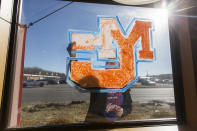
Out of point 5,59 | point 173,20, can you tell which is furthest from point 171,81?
point 5,59

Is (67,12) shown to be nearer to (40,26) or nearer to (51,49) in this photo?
(40,26)

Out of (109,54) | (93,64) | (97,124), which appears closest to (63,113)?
(97,124)

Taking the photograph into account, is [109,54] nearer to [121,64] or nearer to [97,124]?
[121,64]

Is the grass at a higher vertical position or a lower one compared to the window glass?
lower

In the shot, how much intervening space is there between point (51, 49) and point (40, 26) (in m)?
0.26

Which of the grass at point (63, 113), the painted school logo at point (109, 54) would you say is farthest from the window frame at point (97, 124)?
the painted school logo at point (109, 54)

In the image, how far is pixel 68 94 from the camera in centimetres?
121

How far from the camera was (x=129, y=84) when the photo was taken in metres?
1.30

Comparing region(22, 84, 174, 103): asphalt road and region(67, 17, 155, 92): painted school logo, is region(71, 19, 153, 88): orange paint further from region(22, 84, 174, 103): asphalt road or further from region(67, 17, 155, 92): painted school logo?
region(22, 84, 174, 103): asphalt road

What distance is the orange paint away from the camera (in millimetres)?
1259

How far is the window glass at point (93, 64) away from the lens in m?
1.18

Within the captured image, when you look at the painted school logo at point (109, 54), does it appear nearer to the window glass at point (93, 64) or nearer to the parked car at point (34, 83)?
the window glass at point (93, 64)

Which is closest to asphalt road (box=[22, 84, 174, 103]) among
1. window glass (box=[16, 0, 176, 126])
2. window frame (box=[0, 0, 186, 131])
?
window glass (box=[16, 0, 176, 126])

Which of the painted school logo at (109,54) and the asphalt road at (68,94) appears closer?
the asphalt road at (68,94)
